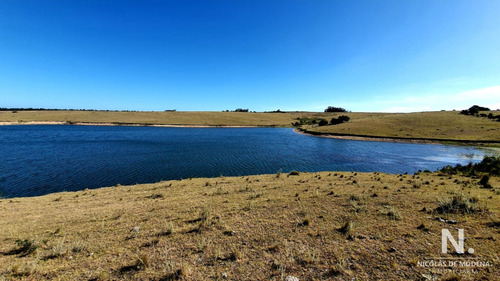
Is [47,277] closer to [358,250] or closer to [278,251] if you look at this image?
[278,251]

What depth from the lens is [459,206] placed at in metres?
8.96

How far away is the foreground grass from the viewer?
5621 millimetres

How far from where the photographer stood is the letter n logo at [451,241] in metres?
6.19

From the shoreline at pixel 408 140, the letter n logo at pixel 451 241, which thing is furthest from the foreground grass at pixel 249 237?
the shoreline at pixel 408 140

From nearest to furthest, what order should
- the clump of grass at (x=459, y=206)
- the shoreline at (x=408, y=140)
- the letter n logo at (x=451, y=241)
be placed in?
the letter n logo at (x=451, y=241)
the clump of grass at (x=459, y=206)
the shoreline at (x=408, y=140)

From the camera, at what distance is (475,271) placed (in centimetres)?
525

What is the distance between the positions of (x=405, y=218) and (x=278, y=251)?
608 centimetres

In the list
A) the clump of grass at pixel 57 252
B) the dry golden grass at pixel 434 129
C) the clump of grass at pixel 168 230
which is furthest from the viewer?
the dry golden grass at pixel 434 129

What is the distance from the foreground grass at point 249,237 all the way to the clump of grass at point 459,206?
0.29ft

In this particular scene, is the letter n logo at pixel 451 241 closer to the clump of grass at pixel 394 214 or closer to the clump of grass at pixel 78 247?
the clump of grass at pixel 394 214

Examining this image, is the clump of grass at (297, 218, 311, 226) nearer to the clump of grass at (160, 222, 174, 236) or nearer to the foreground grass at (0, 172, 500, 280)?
the foreground grass at (0, 172, 500, 280)

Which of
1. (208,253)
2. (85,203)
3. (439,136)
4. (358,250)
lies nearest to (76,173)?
(85,203)

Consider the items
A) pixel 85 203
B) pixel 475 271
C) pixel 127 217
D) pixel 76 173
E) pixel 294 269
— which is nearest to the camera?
pixel 475 271

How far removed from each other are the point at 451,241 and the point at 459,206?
3.64 metres
